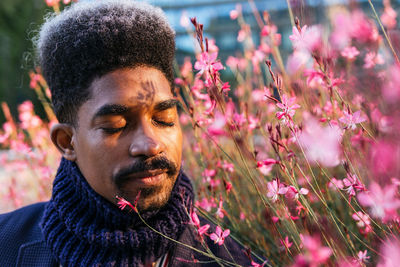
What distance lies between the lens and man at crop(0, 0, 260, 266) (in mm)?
1021

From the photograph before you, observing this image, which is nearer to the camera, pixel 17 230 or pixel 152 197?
pixel 152 197

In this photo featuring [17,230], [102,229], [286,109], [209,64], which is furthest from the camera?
[17,230]

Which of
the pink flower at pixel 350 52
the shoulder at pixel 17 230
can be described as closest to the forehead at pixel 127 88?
the shoulder at pixel 17 230

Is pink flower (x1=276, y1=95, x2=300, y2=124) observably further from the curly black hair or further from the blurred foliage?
the blurred foliage

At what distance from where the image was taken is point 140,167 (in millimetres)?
1005

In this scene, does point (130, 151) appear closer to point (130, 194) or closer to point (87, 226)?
point (130, 194)

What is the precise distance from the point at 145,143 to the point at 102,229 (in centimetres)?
31

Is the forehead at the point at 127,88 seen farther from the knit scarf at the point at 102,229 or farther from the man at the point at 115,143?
Answer: the knit scarf at the point at 102,229

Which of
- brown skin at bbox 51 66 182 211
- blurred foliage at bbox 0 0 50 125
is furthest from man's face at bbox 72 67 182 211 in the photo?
blurred foliage at bbox 0 0 50 125

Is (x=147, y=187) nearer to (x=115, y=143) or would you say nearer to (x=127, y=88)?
(x=115, y=143)

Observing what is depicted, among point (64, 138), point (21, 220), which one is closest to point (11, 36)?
point (21, 220)

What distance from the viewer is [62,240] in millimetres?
1141

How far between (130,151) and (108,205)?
200 millimetres

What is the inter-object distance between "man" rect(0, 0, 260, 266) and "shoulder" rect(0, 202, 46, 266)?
5cm
